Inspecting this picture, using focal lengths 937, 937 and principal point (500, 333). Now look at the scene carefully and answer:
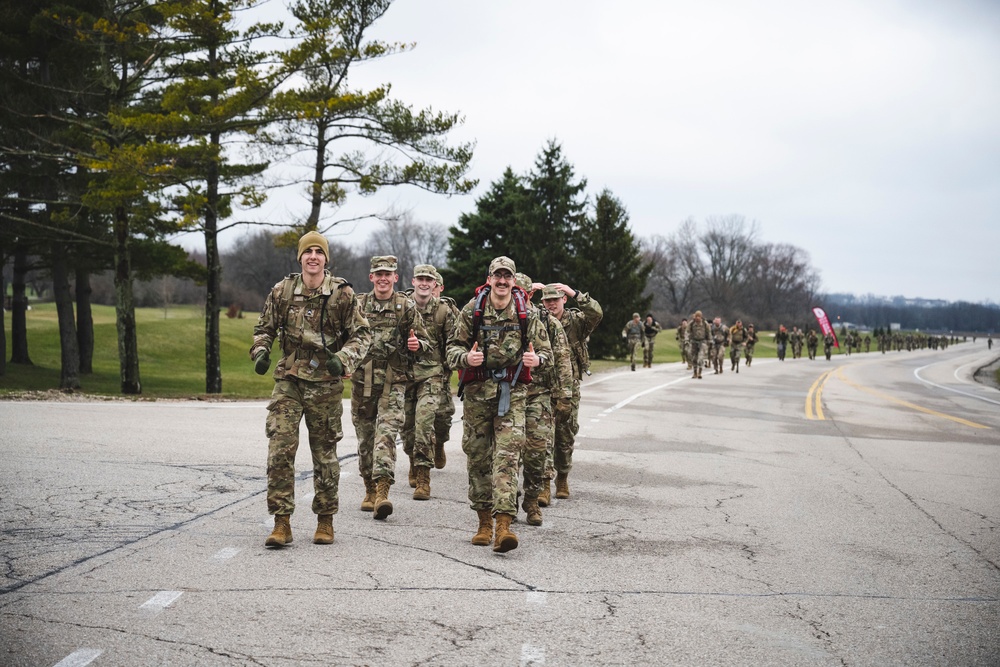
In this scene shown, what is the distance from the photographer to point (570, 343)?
9.50 m

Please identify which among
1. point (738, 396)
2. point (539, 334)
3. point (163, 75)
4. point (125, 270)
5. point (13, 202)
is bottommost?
point (738, 396)

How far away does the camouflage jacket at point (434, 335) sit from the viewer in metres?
8.63

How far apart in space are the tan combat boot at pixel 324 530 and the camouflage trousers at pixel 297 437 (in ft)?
0.16

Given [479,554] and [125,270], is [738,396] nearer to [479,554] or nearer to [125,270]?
[125,270]

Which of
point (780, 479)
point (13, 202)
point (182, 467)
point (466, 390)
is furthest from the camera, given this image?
point (13, 202)

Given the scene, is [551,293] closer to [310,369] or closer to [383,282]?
[383,282]

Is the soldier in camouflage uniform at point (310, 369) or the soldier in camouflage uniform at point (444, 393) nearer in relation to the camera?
the soldier in camouflage uniform at point (310, 369)

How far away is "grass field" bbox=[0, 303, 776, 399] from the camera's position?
28375mm

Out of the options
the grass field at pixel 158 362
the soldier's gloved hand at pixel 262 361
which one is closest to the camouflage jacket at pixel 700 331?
the grass field at pixel 158 362

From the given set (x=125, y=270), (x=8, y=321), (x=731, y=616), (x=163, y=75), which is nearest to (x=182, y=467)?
(x=731, y=616)

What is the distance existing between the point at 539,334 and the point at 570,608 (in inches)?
103

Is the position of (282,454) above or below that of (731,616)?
above

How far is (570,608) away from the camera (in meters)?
5.23

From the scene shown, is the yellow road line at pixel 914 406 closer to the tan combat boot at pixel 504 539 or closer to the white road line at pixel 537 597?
the tan combat boot at pixel 504 539
